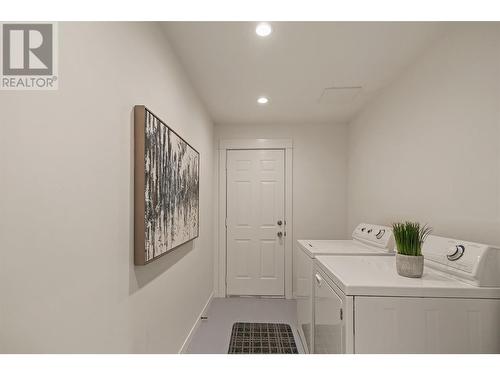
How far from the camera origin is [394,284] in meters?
1.22

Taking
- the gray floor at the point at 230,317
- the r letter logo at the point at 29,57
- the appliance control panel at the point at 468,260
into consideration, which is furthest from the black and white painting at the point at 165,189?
the appliance control panel at the point at 468,260

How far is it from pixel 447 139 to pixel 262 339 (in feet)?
7.21

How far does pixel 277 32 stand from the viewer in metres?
1.70

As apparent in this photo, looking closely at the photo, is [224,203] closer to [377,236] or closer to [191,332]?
[191,332]

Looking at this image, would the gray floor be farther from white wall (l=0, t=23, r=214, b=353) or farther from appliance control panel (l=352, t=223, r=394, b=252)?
appliance control panel (l=352, t=223, r=394, b=252)

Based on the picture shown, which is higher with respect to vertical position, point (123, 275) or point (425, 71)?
point (425, 71)

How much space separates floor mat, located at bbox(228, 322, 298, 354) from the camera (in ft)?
7.23

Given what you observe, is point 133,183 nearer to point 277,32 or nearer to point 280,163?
point 277,32

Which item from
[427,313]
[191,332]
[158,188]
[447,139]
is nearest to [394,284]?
[427,313]

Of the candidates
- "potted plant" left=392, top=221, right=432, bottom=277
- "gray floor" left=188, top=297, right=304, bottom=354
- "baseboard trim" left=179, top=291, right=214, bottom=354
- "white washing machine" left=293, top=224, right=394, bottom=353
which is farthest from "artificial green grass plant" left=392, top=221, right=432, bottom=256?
"baseboard trim" left=179, top=291, right=214, bottom=354

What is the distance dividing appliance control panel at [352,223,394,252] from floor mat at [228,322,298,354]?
3.78 feet

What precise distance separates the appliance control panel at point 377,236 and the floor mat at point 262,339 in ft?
3.78
